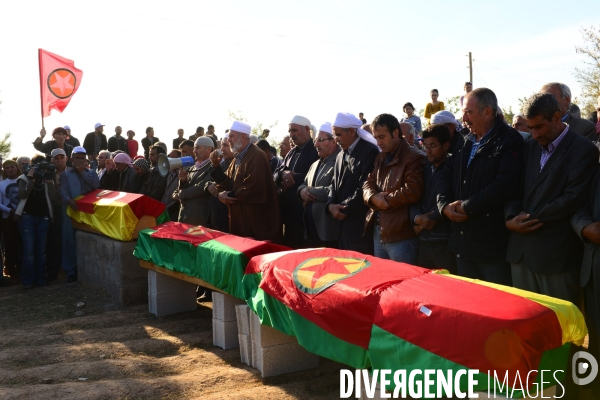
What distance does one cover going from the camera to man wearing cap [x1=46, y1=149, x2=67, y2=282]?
9555mm

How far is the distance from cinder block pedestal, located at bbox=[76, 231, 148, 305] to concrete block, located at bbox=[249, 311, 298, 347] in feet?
11.2

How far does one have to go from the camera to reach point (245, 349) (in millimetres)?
5305

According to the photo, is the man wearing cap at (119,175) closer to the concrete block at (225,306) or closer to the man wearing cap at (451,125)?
the concrete block at (225,306)

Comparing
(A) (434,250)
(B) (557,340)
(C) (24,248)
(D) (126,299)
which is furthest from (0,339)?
(B) (557,340)

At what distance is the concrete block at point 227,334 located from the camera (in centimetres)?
579

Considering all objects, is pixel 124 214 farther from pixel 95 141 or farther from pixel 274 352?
pixel 95 141

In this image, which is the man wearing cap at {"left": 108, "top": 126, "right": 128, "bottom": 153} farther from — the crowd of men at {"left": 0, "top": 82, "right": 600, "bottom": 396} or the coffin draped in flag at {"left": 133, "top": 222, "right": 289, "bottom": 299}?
the coffin draped in flag at {"left": 133, "top": 222, "right": 289, "bottom": 299}

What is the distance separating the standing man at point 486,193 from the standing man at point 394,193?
588 millimetres

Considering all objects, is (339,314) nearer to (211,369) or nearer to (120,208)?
(211,369)

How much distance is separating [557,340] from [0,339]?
5795 millimetres

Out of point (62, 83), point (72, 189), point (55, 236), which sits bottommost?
point (55, 236)

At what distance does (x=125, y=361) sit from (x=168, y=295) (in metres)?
1.77

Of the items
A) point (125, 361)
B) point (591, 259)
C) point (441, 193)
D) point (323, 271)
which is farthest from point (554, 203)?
point (125, 361)

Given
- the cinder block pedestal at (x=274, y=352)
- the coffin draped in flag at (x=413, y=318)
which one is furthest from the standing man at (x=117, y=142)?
the coffin draped in flag at (x=413, y=318)
